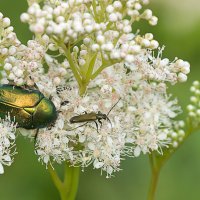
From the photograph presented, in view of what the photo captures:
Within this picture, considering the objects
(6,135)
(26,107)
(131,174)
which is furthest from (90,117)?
(131,174)

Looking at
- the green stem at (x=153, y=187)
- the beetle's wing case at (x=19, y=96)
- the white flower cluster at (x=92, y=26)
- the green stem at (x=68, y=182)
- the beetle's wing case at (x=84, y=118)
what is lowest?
the green stem at (x=68, y=182)

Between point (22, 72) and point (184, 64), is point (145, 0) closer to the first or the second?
point (184, 64)

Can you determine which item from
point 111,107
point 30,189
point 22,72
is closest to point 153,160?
point 111,107

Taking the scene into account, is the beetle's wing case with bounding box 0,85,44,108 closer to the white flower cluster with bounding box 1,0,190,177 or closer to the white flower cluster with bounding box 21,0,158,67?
the white flower cluster with bounding box 1,0,190,177

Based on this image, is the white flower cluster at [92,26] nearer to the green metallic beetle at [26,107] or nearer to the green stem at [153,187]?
the green metallic beetle at [26,107]

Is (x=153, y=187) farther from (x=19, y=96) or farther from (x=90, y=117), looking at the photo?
(x=19, y=96)

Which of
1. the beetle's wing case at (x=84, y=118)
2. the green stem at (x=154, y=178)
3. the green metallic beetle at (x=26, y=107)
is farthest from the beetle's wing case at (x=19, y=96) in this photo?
the green stem at (x=154, y=178)
